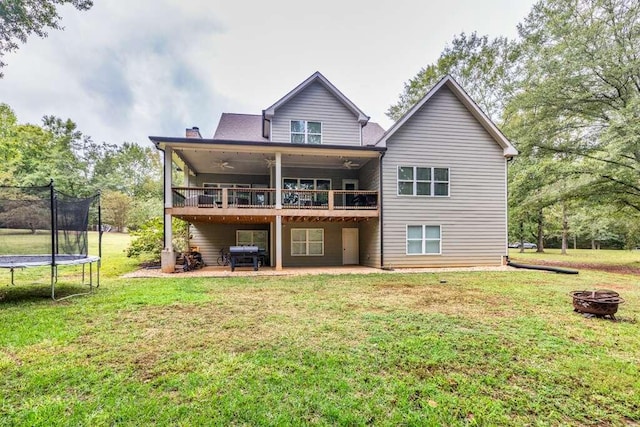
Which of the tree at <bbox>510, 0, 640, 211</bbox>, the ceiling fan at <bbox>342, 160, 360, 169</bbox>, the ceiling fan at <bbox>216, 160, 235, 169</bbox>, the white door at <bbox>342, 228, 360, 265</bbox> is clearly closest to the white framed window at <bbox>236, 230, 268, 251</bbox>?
the ceiling fan at <bbox>216, 160, 235, 169</bbox>

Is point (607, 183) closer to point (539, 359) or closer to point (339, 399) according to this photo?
point (539, 359)

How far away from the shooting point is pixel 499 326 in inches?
189

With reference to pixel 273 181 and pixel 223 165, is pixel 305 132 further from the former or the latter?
pixel 223 165

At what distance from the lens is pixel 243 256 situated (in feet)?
39.2

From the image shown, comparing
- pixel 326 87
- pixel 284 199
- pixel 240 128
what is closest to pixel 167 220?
pixel 284 199

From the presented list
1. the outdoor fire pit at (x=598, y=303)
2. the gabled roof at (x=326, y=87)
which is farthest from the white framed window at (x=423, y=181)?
the outdoor fire pit at (x=598, y=303)

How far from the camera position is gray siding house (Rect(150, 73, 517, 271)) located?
40.8ft

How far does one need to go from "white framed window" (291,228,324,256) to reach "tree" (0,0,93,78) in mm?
10818

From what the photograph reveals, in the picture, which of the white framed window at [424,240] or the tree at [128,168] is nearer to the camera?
the white framed window at [424,240]

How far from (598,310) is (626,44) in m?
14.5

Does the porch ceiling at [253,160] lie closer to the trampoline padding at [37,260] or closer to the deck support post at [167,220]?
the deck support post at [167,220]

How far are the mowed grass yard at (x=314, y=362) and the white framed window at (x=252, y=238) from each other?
8445mm

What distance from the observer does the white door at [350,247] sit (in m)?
14.6

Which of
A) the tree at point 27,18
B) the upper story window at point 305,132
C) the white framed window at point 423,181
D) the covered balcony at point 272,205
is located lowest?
the covered balcony at point 272,205
